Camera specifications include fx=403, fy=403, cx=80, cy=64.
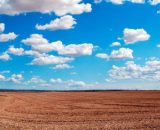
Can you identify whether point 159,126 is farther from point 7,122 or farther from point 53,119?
point 7,122

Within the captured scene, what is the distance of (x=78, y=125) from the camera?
86.0 ft

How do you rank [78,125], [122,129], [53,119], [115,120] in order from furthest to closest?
[53,119], [115,120], [78,125], [122,129]

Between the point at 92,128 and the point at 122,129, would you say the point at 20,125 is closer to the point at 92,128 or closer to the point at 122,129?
the point at 92,128

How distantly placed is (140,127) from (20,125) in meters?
8.03

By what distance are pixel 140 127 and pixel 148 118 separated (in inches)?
191

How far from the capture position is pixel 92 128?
24594 mm

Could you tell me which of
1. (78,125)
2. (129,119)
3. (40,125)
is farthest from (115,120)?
(40,125)

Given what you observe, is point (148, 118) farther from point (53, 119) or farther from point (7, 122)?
point (7, 122)

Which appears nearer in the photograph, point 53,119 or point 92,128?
point 92,128

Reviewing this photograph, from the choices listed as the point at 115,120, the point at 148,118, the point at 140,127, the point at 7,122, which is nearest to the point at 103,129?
the point at 140,127

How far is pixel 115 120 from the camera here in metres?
28.4

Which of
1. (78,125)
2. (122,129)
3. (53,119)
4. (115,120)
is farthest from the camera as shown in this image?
(53,119)

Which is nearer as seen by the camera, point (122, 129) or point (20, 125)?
point (122, 129)

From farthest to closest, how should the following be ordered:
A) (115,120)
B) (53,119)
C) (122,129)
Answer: (53,119) → (115,120) → (122,129)
